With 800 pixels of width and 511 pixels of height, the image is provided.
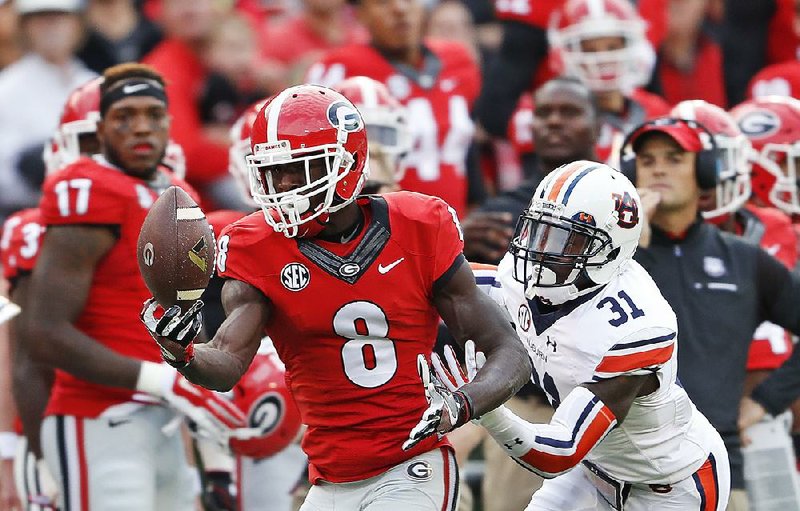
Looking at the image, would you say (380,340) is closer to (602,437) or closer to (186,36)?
(602,437)

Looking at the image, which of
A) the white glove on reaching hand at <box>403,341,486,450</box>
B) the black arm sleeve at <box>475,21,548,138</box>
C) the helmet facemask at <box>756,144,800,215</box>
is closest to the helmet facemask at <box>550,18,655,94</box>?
the black arm sleeve at <box>475,21,548,138</box>

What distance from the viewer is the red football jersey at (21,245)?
541cm

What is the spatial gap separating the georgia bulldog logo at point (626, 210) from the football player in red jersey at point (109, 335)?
5.43ft

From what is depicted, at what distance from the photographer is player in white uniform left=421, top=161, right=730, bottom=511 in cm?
410

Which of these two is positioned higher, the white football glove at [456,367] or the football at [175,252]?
the football at [175,252]

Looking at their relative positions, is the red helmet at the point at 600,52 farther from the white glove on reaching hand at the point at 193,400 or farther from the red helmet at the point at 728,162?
the white glove on reaching hand at the point at 193,400

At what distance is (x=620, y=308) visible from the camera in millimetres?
4266

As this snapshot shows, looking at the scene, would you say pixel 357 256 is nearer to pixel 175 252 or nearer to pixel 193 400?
pixel 175 252

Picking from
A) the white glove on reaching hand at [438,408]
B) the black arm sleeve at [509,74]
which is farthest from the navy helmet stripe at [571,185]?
the black arm sleeve at [509,74]

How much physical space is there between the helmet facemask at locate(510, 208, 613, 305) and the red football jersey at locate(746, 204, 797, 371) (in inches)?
60.5

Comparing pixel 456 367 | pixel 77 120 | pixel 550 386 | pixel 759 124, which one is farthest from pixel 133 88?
pixel 759 124

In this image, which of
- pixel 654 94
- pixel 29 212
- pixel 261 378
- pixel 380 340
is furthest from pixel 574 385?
pixel 654 94

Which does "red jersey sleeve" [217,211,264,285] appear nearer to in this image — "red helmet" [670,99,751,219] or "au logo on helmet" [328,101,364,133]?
"au logo on helmet" [328,101,364,133]

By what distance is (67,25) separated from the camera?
7.73 metres
